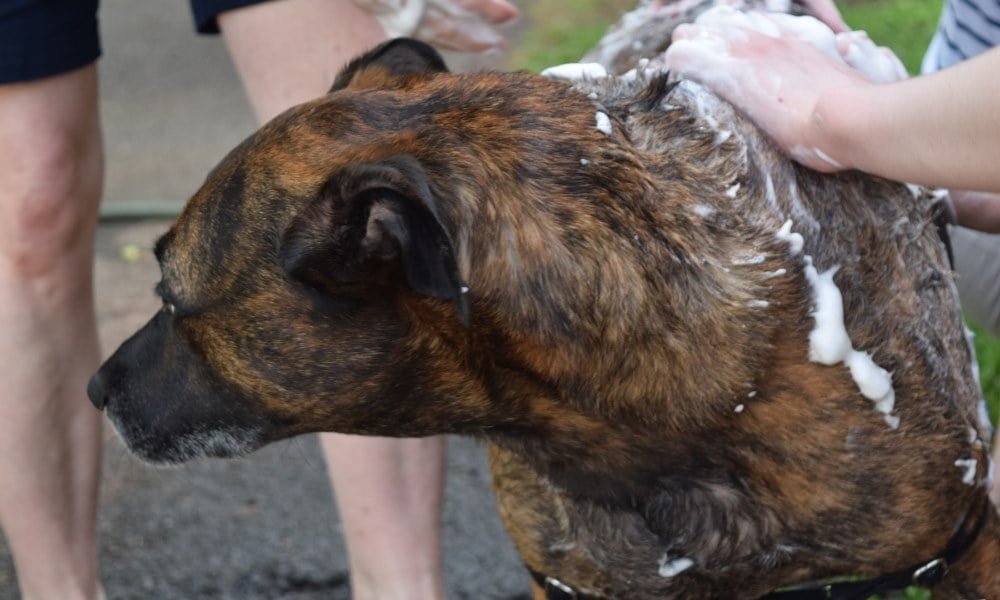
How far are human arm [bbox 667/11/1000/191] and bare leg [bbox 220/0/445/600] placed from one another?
0.91 meters

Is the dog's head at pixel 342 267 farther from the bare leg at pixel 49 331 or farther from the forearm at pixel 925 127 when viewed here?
the bare leg at pixel 49 331

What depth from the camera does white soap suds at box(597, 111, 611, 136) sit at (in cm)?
237

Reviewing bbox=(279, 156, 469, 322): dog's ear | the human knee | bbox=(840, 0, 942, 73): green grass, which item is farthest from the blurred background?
bbox=(840, 0, 942, 73): green grass

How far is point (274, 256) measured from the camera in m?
2.35

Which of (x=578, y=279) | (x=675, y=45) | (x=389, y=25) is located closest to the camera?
(x=578, y=279)

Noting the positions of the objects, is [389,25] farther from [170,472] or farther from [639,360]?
[170,472]

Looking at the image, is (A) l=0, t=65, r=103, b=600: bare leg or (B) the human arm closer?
(B) the human arm

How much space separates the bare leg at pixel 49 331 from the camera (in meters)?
3.18

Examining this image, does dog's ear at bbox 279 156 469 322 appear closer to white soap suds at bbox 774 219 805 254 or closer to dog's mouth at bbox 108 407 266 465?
dog's mouth at bbox 108 407 266 465

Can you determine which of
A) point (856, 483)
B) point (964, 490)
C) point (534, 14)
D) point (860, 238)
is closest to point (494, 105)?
point (860, 238)

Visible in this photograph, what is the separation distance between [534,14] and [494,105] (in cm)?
795

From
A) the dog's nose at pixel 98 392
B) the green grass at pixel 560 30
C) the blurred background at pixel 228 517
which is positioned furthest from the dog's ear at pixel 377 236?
the green grass at pixel 560 30

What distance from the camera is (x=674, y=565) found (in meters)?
2.64

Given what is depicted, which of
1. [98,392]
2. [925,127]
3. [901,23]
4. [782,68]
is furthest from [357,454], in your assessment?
[901,23]
